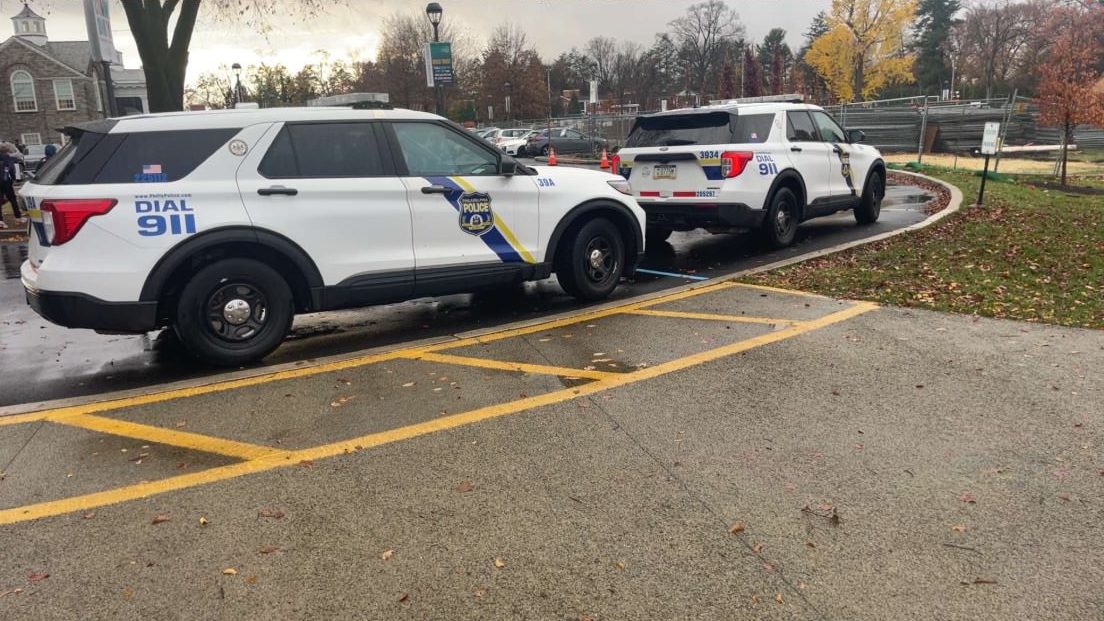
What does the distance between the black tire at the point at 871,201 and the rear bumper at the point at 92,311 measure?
32.2 feet

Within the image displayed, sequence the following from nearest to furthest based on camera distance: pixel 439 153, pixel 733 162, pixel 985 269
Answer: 1. pixel 439 153
2. pixel 985 269
3. pixel 733 162

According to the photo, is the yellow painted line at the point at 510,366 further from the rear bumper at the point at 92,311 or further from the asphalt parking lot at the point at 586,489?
the rear bumper at the point at 92,311

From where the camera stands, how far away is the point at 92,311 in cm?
516

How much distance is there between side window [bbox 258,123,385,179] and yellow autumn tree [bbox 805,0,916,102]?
229 ft

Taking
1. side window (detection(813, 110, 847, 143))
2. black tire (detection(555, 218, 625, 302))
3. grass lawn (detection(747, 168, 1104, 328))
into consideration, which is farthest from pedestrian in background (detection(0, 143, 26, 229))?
grass lawn (detection(747, 168, 1104, 328))

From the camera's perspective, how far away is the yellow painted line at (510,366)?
5.39 meters

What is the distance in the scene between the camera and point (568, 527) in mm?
3320

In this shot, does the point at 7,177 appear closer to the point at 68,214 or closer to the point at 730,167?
the point at 68,214

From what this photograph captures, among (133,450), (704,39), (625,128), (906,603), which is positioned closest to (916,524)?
(906,603)

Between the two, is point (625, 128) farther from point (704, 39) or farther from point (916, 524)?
point (704, 39)

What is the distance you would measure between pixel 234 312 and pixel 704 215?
5562 mm

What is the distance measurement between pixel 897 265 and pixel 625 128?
32.1 metres

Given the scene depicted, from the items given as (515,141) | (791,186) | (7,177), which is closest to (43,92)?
(515,141)

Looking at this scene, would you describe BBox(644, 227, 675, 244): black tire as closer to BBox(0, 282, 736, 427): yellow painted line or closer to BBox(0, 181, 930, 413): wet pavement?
BBox(0, 181, 930, 413): wet pavement
